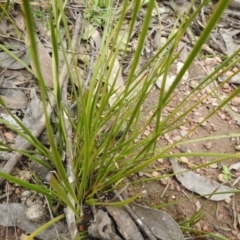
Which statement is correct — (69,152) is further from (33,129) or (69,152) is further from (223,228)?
(223,228)

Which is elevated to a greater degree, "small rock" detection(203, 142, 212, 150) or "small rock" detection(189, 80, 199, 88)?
"small rock" detection(189, 80, 199, 88)

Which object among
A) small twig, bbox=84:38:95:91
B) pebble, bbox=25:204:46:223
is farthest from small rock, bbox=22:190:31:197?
small twig, bbox=84:38:95:91

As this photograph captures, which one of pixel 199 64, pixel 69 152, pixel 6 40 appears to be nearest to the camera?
pixel 69 152

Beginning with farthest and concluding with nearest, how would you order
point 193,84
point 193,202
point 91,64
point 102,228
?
point 193,84, point 91,64, point 193,202, point 102,228

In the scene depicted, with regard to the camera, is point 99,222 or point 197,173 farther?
point 197,173

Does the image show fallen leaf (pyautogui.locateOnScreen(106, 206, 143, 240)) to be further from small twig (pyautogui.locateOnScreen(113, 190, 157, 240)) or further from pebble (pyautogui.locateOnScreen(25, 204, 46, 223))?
pebble (pyautogui.locateOnScreen(25, 204, 46, 223))

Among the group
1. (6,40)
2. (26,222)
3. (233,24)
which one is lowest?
(26,222)

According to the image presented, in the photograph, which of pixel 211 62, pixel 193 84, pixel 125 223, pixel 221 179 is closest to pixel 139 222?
pixel 125 223

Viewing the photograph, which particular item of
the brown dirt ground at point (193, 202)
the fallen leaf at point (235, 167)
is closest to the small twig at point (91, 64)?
the brown dirt ground at point (193, 202)

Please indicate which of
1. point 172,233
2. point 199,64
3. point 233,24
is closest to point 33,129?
point 172,233

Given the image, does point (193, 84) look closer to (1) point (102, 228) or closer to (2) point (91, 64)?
(2) point (91, 64)

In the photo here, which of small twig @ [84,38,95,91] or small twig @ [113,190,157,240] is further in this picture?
small twig @ [84,38,95,91]
